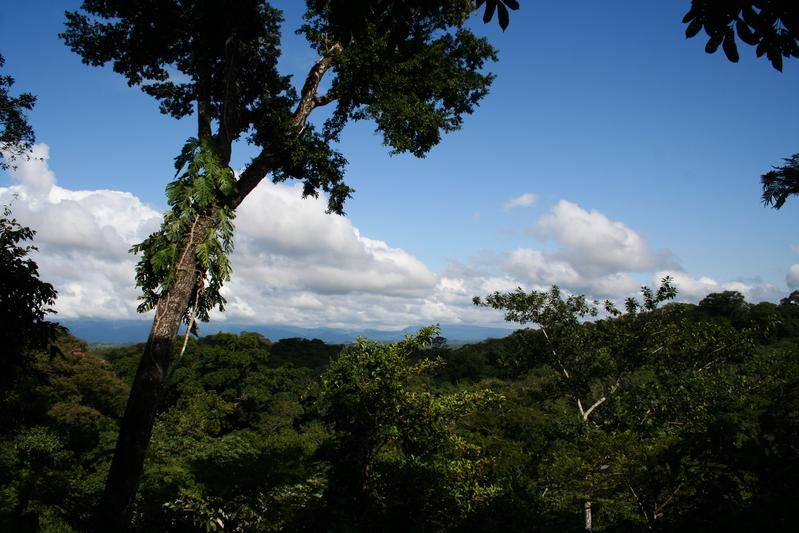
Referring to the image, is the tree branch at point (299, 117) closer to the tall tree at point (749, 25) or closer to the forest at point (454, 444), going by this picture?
the forest at point (454, 444)

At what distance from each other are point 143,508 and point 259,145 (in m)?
7.55

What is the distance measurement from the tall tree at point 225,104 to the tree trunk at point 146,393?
1 centimetres

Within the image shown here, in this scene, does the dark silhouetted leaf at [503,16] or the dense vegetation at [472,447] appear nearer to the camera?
the dense vegetation at [472,447]

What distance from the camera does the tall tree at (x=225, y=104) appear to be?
6.11 m

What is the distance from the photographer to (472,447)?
9.12m

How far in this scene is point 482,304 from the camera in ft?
58.4

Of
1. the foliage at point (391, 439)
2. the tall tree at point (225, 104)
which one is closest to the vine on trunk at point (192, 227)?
the tall tree at point (225, 104)

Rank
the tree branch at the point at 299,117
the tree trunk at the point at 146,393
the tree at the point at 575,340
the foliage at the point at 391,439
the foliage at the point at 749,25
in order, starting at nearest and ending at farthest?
the foliage at the point at 749,25
the tree trunk at the point at 146,393
the tree branch at the point at 299,117
the foliage at the point at 391,439
the tree at the point at 575,340

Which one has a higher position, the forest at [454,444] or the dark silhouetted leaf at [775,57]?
the dark silhouetted leaf at [775,57]

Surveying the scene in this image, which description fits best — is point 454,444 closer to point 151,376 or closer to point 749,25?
point 151,376

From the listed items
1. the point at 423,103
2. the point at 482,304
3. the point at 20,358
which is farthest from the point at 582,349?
the point at 20,358

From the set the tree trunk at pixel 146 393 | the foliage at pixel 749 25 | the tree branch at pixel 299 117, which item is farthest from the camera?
the tree branch at pixel 299 117

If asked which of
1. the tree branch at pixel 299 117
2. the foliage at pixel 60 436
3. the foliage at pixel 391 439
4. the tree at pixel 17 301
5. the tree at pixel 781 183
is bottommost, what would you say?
the foliage at pixel 60 436

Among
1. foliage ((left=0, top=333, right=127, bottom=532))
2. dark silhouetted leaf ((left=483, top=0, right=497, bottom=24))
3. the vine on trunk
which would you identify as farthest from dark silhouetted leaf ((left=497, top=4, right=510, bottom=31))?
foliage ((left=0, top=333, right=127, bottom=532))
